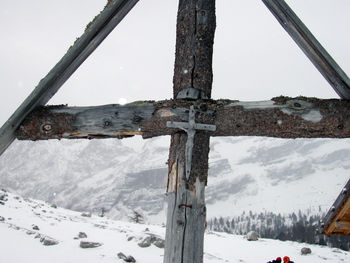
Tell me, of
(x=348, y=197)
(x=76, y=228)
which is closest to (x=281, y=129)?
(x=348, y=197)

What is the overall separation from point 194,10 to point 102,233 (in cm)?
2058

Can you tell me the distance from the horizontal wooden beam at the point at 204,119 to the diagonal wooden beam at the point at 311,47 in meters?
0.26

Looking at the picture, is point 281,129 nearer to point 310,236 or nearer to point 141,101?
point 141,101

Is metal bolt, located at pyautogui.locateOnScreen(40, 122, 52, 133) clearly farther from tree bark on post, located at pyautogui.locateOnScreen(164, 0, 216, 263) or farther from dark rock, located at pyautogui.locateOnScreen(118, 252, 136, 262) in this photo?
dark rock, located at pyautogui.locateOnScreen(118, 252, 136, 262)

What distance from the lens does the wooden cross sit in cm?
322

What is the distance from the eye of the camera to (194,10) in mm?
3812

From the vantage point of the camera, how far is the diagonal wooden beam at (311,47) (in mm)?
3322

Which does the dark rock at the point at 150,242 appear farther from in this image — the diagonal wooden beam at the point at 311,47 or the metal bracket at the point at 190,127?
the diagonal wooden beam at the point at 311,47

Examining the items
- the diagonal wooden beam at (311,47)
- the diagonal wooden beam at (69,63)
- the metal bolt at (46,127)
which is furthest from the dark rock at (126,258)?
the diagonal wooden beam at (311,47)

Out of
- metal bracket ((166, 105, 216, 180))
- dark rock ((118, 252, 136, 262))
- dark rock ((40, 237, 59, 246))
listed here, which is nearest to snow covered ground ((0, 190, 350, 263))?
dark rock ((40, 237, 59, 246))

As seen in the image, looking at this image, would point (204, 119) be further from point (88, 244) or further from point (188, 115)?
point (88, 244)

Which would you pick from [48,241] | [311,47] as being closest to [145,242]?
[48,241]

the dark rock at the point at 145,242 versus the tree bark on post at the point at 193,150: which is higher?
the tree bark on post at the point at 193,150

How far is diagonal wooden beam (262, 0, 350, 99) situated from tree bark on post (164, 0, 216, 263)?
2.72ft
